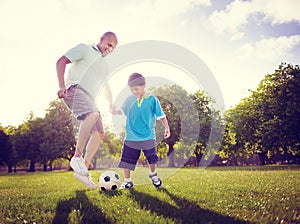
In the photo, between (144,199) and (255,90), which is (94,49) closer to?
(144,199)

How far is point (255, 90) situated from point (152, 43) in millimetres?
26308

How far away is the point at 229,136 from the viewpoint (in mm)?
39188

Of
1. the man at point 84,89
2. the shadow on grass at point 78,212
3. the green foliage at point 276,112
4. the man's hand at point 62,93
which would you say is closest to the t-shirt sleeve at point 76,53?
the man at point 84,89

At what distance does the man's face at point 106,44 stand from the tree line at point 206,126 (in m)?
21.3

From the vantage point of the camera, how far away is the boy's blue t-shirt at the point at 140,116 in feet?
21.4

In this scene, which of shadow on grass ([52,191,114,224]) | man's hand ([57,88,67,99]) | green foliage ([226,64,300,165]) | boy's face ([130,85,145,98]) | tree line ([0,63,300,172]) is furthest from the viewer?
tree line ([0,63,300,172])

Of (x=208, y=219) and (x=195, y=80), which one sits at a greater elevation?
(x=195, y=80)

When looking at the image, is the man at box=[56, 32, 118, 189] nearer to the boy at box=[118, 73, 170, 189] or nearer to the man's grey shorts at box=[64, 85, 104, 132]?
the man's grey shorts at box=[64, 85, 104, 132]

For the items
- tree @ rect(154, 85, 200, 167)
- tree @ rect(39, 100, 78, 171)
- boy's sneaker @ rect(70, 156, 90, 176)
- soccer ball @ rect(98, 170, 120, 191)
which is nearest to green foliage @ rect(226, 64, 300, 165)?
tree @ rect(154, 85, 200, 167)

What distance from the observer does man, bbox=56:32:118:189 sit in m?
5.35

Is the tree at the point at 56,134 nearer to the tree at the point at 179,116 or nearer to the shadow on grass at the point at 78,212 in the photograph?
the tree at the point at 179,116

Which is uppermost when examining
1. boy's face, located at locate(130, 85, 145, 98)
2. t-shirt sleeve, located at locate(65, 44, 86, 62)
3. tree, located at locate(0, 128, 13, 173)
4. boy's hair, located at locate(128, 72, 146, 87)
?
t-shirt sleeve, located at locate(65, 44, 86, 62)

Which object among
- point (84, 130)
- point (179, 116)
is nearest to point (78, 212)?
point (84, 130)

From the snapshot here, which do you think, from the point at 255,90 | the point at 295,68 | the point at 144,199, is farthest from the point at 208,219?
the point at 255,90
